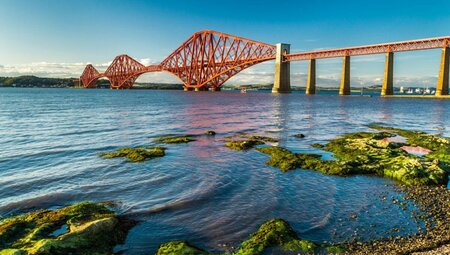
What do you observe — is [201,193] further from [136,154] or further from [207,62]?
[207,62]

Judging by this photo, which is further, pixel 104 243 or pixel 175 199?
pixel 175 199

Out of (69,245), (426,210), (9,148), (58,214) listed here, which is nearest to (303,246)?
(426,210)

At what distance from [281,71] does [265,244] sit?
113 meters

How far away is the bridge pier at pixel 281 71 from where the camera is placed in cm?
11500

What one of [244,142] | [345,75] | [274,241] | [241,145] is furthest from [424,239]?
[345,75]

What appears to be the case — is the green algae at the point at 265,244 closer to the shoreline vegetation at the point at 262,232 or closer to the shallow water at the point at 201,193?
the shoreline vegetation at the point at 262,232

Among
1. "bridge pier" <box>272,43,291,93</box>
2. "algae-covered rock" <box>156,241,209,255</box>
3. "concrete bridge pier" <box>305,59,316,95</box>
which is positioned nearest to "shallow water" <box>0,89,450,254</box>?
"algae-covered rock" <box>156,241,209,255</box>

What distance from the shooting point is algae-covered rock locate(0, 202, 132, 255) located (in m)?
5.39

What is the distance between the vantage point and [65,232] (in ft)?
20.9

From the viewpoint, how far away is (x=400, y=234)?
6.39 metres

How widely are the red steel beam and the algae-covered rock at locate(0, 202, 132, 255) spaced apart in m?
94.8

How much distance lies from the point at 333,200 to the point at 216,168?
16.2ft

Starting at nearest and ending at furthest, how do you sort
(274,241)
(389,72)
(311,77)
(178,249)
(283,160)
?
(178,249) → (274,241) → (283,160) → (389,72) → (311,77)

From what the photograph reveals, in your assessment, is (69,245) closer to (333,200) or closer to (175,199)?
(175,199)
